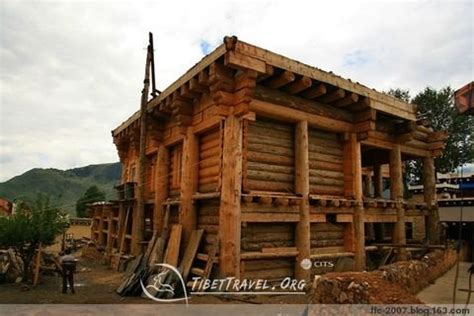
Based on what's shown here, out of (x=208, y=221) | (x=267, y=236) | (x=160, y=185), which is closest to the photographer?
(x=267, y=236)

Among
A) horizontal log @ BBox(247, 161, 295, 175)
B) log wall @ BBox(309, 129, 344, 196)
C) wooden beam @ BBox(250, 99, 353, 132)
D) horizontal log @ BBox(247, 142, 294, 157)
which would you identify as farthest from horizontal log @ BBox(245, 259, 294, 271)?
wooden beam @ BBox(250, 99, 353, 132)

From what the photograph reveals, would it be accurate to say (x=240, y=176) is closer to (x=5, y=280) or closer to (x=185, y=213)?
(x=185, y=213)

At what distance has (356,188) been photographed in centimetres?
1091

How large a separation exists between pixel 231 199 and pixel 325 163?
3.95 metres

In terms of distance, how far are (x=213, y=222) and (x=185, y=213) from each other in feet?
3.11

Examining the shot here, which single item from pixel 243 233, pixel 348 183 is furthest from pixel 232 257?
pixel 348 183

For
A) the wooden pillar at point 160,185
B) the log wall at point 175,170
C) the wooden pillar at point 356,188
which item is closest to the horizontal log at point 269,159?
the wooden pillar at point 356,188

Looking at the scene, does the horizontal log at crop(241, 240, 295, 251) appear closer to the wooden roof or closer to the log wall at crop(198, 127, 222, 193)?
the log wall at crop(198, 127, 222, 193)

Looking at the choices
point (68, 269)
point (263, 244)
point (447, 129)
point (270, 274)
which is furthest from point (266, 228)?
point (447, 129)

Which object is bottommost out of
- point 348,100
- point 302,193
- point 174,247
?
point 174,247

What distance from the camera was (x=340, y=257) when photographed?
1043 centimetres

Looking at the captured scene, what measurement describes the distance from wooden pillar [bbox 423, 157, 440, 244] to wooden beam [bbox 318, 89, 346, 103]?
6.35 m

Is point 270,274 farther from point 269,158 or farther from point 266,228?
point 269,158

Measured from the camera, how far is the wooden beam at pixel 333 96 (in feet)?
32.8
